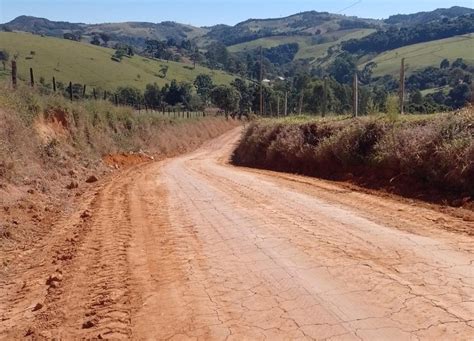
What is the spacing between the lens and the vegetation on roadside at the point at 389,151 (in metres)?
11.4

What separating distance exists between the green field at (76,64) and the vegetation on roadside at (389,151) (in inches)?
2559

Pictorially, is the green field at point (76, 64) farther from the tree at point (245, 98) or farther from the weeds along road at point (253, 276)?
the weeds along road at point (253, 276)

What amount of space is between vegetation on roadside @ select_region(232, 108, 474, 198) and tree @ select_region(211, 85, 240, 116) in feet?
188

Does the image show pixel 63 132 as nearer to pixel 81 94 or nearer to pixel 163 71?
pixel 81 94

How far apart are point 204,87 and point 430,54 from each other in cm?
4038

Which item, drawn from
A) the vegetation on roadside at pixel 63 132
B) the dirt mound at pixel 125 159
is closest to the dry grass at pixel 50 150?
the vegetation on roadside at pixel 63 132

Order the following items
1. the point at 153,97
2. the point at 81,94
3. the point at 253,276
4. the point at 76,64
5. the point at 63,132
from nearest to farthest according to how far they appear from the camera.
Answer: the point at 253,276 < the point at 63,132 < the point at 81,94 < the point at 153,97 < the point at 76,64

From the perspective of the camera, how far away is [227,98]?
3162 inches

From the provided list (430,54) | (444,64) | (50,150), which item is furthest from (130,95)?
(50,150)

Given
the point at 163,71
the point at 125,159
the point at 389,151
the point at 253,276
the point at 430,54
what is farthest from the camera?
the point at 163,71

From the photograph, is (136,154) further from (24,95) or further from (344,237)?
(344,237)

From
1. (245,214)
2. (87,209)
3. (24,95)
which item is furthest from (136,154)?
(245,214)

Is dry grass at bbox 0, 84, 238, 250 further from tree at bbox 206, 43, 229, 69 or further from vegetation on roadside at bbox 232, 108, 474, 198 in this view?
tree at bbox 206, 43, 229, 69

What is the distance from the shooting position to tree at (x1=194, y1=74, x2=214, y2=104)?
92.1 meters
